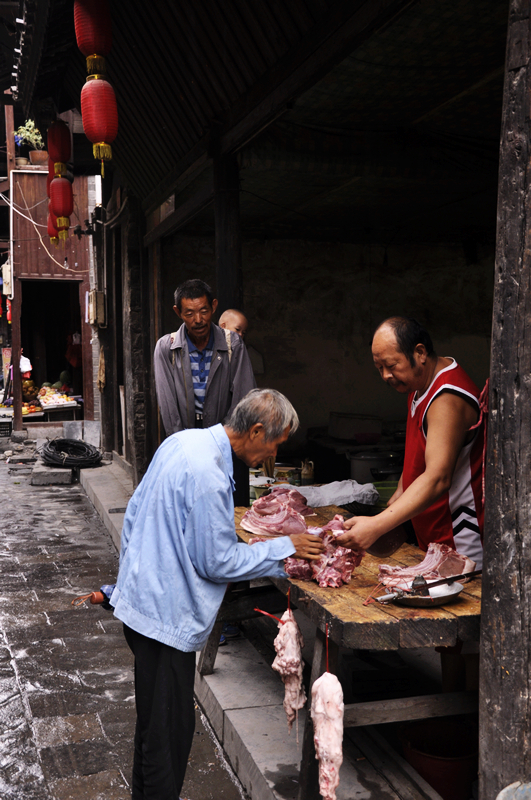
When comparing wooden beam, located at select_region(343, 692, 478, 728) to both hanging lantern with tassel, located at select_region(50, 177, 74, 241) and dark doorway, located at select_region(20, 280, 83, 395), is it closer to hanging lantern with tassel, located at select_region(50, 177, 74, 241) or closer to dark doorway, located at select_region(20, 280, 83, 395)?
hanging lantern with tassel, located at select_region(50, 177, 74, 241)

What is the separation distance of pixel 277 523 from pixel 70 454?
38.0 ft

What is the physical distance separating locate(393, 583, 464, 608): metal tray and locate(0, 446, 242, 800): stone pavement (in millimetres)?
1662

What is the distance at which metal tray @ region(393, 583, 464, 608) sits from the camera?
2.93 metres

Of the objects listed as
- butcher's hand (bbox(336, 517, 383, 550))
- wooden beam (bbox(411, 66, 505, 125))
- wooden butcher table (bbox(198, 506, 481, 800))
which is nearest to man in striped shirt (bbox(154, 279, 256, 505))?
wooden butcher table (bbox(198, 506, 481, 800))

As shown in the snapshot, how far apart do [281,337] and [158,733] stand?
890cm

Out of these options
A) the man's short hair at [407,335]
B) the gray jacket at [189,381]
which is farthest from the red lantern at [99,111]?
the man's short hair at [407,335]

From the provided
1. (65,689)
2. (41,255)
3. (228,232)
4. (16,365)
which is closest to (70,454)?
(16,365)

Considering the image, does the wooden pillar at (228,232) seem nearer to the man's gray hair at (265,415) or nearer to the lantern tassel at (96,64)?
the lantern tassel at (96,64)

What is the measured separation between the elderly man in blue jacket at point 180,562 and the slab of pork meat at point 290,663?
1.20 feet

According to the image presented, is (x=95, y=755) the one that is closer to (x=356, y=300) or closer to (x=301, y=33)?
(x=301, y=33)

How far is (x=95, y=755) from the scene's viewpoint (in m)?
4.14

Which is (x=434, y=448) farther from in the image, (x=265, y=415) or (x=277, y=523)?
(x=277, y=523)

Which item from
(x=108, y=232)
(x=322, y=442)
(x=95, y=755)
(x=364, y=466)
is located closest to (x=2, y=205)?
(x=108, y=232)

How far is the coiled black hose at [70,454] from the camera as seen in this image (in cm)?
1443
